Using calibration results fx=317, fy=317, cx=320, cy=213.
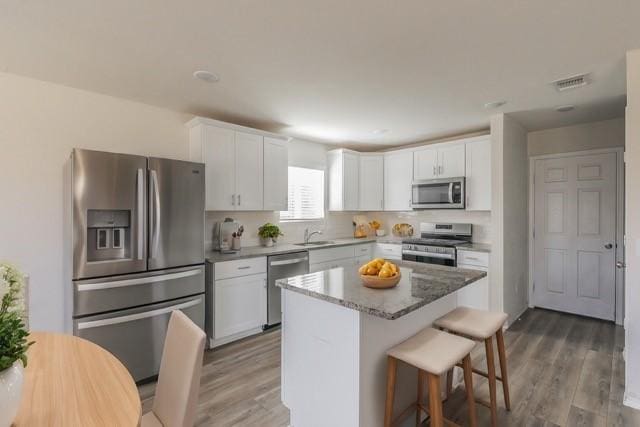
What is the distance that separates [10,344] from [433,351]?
5.42 ft

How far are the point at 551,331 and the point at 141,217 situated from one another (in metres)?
4.38

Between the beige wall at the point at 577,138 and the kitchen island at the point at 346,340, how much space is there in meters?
3.17

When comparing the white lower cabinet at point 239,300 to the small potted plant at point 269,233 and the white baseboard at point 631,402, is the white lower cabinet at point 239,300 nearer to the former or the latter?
the small potted plant at point 269,233

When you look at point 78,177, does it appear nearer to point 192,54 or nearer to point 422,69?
point 192,54

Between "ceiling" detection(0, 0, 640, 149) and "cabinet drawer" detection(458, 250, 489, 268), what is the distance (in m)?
1.66

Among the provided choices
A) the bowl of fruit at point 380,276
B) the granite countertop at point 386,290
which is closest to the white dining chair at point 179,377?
the granite countertop at point 386,290

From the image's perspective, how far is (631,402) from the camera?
2221 millimetres

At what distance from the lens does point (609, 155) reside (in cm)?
383

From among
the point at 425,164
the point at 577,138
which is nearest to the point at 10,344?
the point at 425,164

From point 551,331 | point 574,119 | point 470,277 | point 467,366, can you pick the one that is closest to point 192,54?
point 470,277

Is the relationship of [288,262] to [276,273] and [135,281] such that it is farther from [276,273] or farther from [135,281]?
[135,281]

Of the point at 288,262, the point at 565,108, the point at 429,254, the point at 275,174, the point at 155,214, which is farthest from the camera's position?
the point at 429,254

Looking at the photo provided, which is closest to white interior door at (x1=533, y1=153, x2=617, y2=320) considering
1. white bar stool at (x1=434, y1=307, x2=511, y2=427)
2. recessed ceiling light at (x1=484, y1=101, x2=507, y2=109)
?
recessed ceiling light at (x1=484, y1=101, x2=507, y2=109)

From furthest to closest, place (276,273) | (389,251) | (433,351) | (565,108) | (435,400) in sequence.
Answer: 1. (389,251)
2. (276,273)
3. (565,108)
4. (433,351)
5. (435,400)
